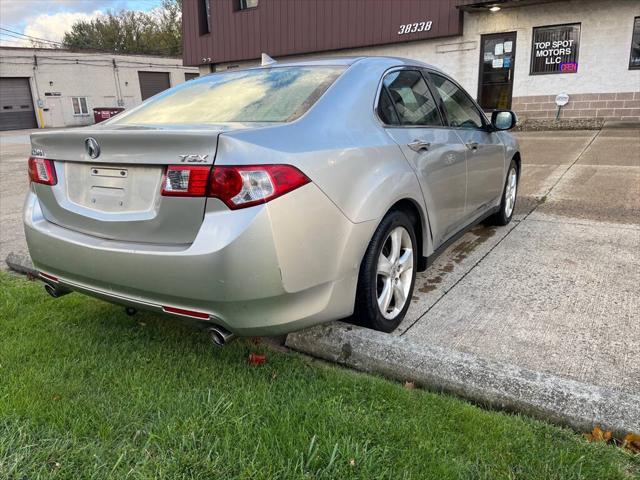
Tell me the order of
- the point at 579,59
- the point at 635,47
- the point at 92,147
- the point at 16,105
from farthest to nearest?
the point at 16,105, the point at 579,59, the point at 635,47, the point at 92,147

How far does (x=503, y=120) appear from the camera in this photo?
14.7 feet

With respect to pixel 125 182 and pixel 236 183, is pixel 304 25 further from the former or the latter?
pixel 236 183

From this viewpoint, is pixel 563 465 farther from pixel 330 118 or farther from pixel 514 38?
pixel 514 38

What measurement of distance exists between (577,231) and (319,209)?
3.66 m

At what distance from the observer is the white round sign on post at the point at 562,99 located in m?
13.7

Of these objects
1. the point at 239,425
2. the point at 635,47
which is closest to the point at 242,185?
the point at 239,425

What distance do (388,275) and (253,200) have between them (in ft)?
3.76

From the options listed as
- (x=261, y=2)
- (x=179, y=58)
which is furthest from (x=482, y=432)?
(x=179, y=58)

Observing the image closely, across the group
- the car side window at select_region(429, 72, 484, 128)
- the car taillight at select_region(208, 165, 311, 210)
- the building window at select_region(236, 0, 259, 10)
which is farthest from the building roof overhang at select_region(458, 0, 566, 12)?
the car taillight at select_region(208, 165, 311, 210)

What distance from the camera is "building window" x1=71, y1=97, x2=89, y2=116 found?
3669cm

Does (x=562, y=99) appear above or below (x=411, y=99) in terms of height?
below

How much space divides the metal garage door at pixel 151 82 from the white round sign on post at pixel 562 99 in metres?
33.3

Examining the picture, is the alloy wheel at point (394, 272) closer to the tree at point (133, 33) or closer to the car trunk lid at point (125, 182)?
the car trunk lid at point (125, 182)

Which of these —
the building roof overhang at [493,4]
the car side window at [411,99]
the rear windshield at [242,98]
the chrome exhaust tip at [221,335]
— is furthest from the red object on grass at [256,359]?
the building roof overhang at [493,4]
